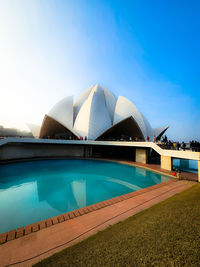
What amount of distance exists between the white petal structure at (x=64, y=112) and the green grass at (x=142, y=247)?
20171 millimetres

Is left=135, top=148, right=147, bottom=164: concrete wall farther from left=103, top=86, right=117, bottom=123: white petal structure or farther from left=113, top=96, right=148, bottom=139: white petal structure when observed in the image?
left=103, top=86, right=117, bottom=123: white petal structure

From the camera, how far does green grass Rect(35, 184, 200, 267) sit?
175 centimetres

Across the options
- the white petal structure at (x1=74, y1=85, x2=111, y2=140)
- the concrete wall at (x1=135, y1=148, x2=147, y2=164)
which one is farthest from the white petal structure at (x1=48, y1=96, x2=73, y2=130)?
the concrete wall at (x1=135, y1=148, x2=147, y2=164)

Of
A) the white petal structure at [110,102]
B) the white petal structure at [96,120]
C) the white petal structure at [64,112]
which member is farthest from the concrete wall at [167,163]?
the white petal structure at [64,112]

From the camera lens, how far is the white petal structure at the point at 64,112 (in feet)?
72.0

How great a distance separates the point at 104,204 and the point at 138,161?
11.2m

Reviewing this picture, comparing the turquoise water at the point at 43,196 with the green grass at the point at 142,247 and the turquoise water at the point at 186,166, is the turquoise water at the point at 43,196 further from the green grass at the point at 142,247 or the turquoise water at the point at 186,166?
the turquoise water at the point at 186,166

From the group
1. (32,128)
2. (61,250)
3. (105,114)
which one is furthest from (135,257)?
(32,128)

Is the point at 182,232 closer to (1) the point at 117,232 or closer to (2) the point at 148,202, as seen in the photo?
(1) the point at 117,232

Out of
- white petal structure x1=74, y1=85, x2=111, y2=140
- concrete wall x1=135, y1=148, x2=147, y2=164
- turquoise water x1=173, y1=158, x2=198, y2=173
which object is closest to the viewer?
turquoise water x1=173, y1=158, x2=198, y2=173

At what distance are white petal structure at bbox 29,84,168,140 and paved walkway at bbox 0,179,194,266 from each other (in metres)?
15.9

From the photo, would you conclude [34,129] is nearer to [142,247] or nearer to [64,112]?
[64,112]

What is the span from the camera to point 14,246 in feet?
8.09

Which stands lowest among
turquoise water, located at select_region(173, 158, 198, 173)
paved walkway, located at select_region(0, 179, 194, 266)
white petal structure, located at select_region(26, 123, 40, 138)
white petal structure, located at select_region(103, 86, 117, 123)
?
turquoise water, located at select_region(173, 158, 198, 173)
